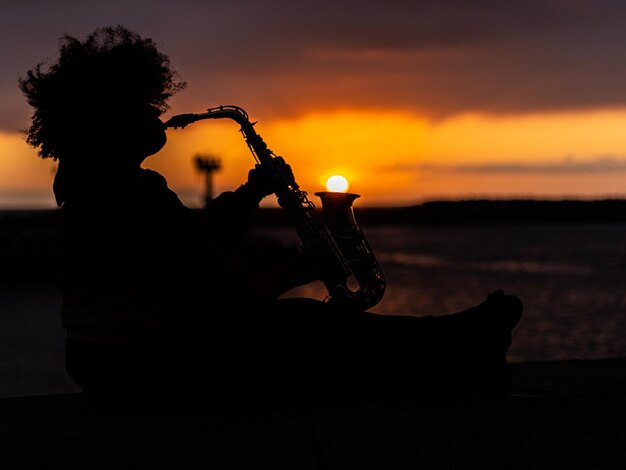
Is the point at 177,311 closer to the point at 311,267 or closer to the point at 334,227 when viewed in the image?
the point at 311,267

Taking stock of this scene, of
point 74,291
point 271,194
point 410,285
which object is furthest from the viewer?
point 410,285

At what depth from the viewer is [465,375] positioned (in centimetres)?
445

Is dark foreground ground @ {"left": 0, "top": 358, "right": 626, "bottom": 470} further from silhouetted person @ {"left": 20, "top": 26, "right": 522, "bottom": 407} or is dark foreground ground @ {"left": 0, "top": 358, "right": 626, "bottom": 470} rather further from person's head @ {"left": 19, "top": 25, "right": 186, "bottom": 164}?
person's head @ {"left": 19, "top": 25, "right": 186, "bottom": 164}

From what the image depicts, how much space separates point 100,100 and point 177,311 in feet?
3.00

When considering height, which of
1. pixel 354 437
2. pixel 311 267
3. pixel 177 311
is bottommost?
pixel 354 437

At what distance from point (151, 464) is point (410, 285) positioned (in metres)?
67.0

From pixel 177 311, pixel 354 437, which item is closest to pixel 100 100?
pixel 177 311

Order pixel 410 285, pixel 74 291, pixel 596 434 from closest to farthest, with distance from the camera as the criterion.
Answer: pixel 596 434
pixel 74 291
pixel 410 285

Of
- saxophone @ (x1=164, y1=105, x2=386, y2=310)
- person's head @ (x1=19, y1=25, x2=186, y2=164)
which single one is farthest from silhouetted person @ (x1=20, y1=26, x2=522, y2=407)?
saxophone @ (x1=164, y1=105, x2=386, y2=310)

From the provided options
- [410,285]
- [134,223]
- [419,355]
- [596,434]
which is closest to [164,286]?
[134,223]

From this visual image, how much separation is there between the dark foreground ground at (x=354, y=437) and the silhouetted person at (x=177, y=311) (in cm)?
16

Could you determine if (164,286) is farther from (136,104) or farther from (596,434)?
(596,434)

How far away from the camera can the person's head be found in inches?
175

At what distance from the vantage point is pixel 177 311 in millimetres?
4340
